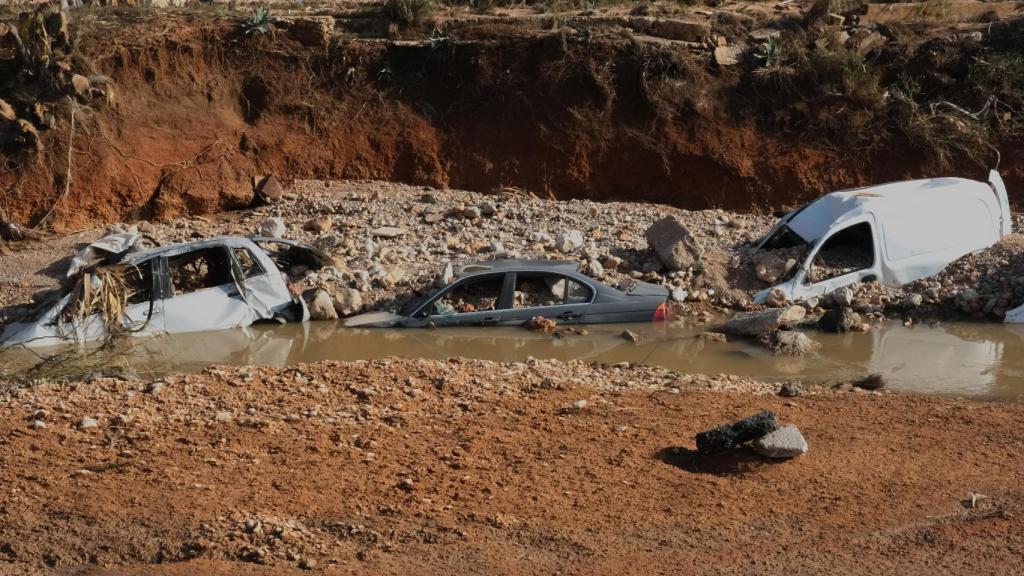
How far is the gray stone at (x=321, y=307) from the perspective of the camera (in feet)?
50.9

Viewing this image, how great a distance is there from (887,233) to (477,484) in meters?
9.66

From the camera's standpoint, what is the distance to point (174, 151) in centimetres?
2061

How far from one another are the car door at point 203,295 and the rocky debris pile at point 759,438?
782 centimetres

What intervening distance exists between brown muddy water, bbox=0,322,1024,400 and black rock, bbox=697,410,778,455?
4.17 metres

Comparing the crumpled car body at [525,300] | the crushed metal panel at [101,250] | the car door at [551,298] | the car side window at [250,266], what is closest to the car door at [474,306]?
the crumpled car body at [525,300]

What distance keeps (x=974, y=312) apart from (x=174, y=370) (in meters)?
10.9

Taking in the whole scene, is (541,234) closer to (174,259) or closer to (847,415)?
(174,259)

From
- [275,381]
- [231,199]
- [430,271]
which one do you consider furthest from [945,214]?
[231,199]

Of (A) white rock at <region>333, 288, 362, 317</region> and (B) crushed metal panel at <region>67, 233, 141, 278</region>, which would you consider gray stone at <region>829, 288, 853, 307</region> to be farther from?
(B) crushed metal panel at <region>67, 233, 141, 278</region>

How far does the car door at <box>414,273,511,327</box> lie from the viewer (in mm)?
14617

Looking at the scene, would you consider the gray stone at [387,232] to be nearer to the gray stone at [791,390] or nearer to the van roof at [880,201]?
the van roof at [880,201]

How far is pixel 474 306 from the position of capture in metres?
14.8

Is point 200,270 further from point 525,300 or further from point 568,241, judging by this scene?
point 568,241

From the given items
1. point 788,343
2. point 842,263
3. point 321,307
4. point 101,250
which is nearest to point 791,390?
point 788,343
